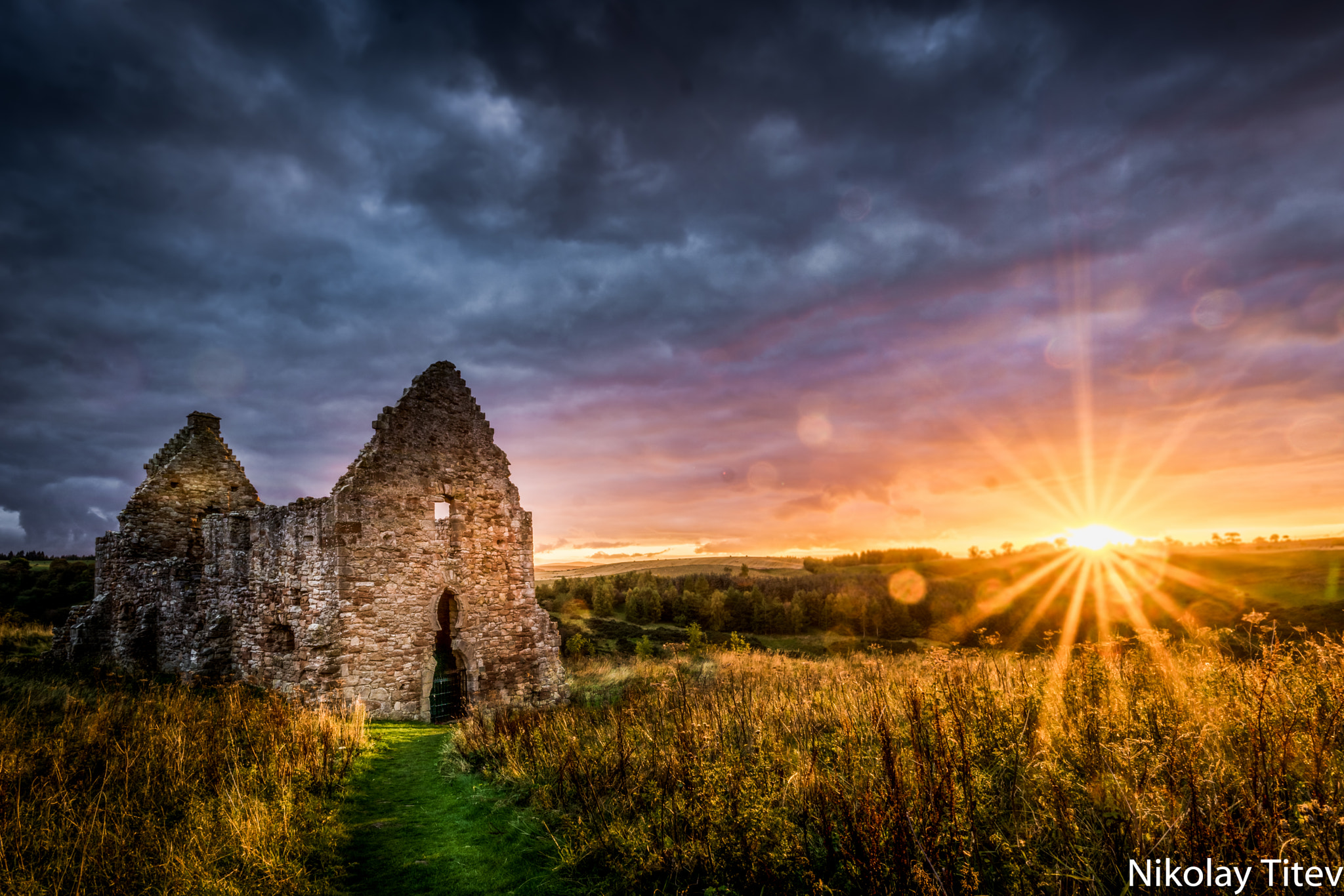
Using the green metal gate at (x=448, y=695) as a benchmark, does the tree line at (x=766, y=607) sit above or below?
below

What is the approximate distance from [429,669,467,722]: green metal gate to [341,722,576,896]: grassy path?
312 inches

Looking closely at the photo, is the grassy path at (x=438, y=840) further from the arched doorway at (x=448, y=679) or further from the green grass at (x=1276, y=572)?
the green grass at (x=1276, y=572)

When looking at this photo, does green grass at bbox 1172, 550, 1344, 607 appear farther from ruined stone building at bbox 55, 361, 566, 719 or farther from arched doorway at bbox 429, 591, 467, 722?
arched doorway at bbox 429, 591, 467, 722

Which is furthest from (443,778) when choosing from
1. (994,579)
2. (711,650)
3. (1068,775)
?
(994,579)

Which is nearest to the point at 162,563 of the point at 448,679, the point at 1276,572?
the point at 448,679

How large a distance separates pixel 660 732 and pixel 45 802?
7034 mm

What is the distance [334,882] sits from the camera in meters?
5.85

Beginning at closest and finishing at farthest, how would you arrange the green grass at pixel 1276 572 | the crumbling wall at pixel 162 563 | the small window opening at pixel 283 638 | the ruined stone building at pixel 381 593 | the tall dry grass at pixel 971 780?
the tall dry grass at pixel 971 780
the ruined stone building at pixel 381 593
the small window opening at pixel 283 638
the crumbling wall at pixel 162 563
the green grass at pixel 1276 572

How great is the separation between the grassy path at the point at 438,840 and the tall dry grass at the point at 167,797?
456 millimetres

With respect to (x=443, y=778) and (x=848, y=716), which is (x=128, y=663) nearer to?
(x=443, y=778)

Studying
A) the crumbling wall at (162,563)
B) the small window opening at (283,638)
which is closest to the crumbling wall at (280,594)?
the small window opening at (283,638)

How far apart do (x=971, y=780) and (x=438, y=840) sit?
6.24 m

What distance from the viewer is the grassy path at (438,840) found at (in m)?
5.77

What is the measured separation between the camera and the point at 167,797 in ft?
22.7
